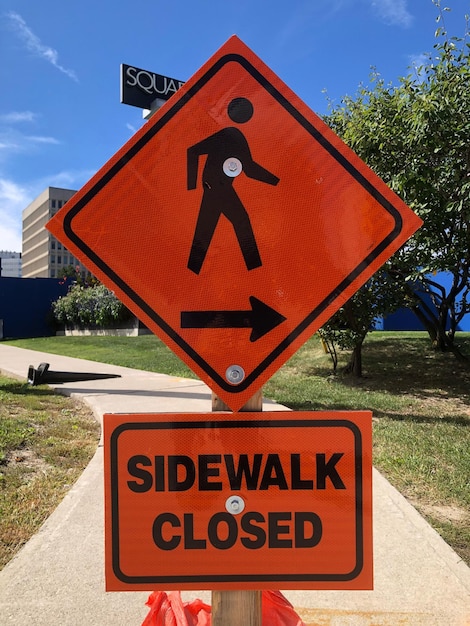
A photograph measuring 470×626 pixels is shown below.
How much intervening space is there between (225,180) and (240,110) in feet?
0.73

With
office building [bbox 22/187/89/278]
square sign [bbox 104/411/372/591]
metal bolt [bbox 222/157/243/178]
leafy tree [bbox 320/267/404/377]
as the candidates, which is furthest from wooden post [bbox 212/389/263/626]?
office building [bbox 22/187/89/278]

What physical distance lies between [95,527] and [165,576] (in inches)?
77.8

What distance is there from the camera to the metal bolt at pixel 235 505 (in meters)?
1.67

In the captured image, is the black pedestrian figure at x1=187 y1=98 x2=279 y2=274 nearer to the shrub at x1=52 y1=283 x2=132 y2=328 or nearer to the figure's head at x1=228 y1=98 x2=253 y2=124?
the figure's head at x1=228 y1=98 x2=253 y2=124

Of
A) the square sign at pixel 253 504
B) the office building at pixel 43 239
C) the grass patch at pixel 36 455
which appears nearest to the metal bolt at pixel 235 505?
the square sign at pixel 253 504

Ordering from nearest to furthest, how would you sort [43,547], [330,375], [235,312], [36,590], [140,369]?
[235,312] → [36,590] → [43,547] → [330,375] → [140,369]

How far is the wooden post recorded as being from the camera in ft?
5.52

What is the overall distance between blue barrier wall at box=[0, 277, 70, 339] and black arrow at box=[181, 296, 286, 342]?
27.6 metres

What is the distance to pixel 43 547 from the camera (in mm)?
3143

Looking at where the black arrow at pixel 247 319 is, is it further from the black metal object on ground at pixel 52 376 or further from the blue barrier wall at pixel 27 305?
the blue barrier wall at pixel 27 305

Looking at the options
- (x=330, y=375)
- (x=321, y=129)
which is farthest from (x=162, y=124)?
(x=330, y=375)

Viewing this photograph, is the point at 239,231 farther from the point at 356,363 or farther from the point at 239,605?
the point at 356,363

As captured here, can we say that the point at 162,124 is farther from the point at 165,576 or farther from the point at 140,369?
the point at 140,369

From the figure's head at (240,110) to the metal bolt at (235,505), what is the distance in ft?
3.73
